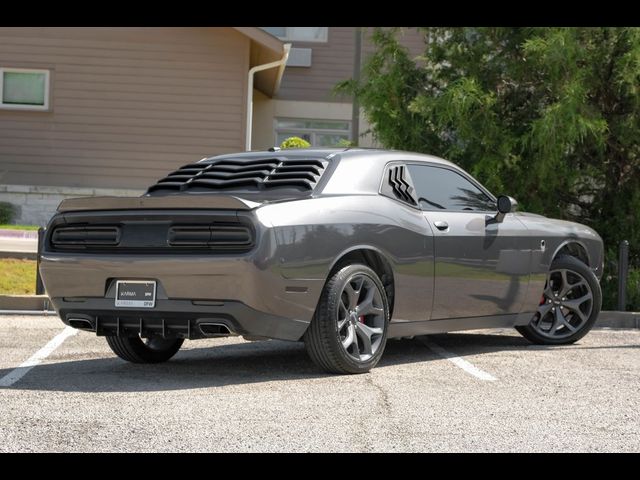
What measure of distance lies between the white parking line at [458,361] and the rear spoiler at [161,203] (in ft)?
6.54

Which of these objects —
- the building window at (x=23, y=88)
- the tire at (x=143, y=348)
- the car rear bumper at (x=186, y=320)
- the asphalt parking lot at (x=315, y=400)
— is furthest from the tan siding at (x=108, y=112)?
the car rear bumper at (x=186, y=320)

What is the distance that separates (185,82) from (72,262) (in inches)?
569

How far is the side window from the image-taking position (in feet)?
29.3

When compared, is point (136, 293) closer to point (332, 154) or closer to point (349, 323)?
point (349, 323)

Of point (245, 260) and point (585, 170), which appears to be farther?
point (585, 170)

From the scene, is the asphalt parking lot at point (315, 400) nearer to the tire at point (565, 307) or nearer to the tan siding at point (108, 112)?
the tire at point (565, 307)

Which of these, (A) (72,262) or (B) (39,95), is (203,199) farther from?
(B) (39,95)

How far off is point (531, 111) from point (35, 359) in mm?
7992

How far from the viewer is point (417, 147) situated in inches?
590

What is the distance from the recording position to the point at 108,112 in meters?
21.9

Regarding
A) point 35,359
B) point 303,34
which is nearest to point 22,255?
point 35,359

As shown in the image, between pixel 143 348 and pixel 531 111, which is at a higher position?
pixel 531 111

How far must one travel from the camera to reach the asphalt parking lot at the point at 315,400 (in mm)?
5602
